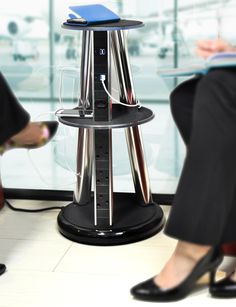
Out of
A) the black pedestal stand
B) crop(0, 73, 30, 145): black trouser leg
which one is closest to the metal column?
the black pedestal stand

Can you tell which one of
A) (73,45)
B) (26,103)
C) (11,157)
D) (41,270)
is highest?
(73,45)

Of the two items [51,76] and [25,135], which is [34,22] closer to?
[51,76]

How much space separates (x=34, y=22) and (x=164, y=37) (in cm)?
58

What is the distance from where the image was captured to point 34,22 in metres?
2.49

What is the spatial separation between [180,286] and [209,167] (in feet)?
1.26

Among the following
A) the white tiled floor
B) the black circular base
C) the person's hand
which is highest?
the person's hand

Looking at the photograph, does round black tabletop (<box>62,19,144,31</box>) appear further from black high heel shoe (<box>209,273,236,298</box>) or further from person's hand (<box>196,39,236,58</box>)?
black high heel shoe (<box>209,273,236,298</box>)

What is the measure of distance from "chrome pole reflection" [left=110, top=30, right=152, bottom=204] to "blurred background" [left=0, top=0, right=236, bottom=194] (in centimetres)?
29

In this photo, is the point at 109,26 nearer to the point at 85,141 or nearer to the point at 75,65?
the point at 85,141

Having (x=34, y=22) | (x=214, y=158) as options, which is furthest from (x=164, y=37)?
(x=214, y=158)

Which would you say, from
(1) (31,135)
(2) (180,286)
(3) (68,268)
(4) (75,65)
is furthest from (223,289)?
(4) (75,65)

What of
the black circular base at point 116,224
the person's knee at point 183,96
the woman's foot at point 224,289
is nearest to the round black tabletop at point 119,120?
the person's knee at point 183,96

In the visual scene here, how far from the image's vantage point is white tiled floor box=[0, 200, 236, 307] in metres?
1.73

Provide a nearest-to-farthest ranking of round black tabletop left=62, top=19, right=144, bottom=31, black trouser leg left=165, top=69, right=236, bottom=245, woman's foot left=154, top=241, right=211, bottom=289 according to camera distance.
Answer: black trouser leg left=165, top=69, right=236, bottom=245, woman's foot left=154, top=241, right=211, bottom=289, round black tabletop left=62, top=19, right=144, bottom=31
